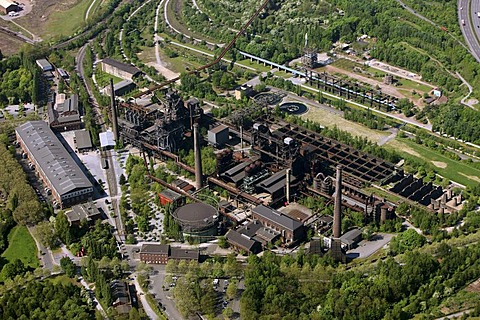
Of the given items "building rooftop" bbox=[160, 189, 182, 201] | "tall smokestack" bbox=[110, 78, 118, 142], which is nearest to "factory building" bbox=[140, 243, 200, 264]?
"building rooftop" bbox=[160, 189, 182, 201]

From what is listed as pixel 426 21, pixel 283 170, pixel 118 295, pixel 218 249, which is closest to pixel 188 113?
pixel 283 170

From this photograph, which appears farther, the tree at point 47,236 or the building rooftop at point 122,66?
the building rooftop at point 122,66

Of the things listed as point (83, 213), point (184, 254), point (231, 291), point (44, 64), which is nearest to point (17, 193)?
point (83, 213)

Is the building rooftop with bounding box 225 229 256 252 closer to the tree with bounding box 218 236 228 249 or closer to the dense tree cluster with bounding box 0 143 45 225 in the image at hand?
the tree with bounding box 218 236 228 249

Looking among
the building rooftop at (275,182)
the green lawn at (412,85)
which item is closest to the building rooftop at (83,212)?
the building rooftop at (275,182)

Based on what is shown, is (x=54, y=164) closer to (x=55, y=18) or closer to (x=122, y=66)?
(x=122, y=66)

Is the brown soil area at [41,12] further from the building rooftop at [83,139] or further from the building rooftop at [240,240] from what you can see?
the building rooftop at [240,240]

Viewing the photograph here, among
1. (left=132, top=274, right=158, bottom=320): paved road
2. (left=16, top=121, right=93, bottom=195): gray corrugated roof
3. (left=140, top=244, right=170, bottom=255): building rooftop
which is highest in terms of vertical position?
(left=16, top=121, right=93, bottom=195): gray corrugated roof
